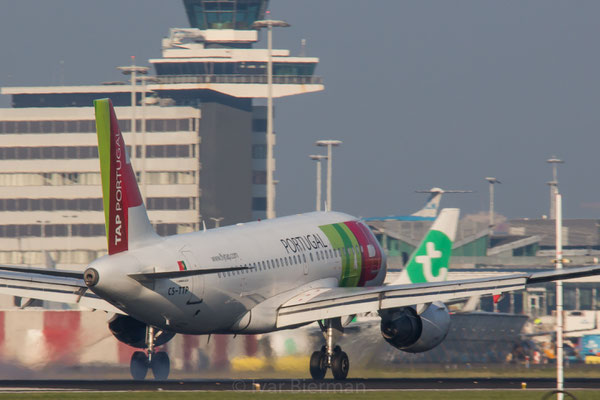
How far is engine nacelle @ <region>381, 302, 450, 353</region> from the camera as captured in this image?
40.8 metres

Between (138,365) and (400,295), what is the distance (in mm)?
11162

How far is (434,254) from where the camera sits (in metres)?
56.2

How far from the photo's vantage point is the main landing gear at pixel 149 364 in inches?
1735

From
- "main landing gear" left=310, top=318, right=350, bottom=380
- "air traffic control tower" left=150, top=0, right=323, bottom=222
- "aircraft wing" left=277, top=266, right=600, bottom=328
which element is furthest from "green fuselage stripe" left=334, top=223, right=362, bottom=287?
"air traffic control tower" left=150, top=0, right=323, bottom=222

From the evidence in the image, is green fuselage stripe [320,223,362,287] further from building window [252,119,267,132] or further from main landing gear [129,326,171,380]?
building window [252,119,267,132]

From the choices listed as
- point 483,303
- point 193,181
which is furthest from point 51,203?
point 483,303

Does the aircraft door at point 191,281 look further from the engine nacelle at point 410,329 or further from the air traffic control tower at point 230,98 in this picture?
the air traffic control tower at point 230,98

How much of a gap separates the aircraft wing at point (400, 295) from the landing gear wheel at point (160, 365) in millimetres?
5599

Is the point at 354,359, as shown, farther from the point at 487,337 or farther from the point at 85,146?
the point at 85,146

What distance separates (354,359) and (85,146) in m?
141

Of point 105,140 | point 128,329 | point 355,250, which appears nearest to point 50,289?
point 128,329

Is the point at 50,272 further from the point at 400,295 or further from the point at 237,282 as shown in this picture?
the point at 400,295

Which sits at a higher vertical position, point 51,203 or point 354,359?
point 354,359

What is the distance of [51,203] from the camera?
186m
